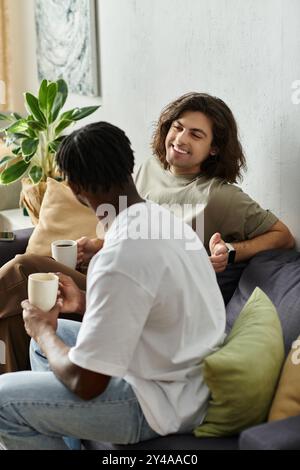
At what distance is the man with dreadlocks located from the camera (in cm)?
168

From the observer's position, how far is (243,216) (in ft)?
8.48

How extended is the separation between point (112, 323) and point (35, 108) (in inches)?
84.9

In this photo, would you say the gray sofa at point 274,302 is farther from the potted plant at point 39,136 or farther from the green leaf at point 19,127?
the green leaf at point 19,127

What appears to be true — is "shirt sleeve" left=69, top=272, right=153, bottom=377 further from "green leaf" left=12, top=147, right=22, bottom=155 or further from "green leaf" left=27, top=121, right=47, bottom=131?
"green leaf" left=12, top=147, right=22, bottom=155

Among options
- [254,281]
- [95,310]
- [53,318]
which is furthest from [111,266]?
[254,281]

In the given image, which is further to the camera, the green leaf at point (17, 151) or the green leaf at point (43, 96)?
the green leaf at point (17, 151)

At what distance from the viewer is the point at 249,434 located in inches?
63.6

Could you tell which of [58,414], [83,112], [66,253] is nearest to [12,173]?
[83,112]

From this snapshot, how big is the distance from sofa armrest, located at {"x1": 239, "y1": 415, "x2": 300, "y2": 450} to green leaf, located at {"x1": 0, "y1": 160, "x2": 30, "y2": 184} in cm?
236

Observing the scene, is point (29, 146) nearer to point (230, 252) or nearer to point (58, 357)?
point (230, 252)

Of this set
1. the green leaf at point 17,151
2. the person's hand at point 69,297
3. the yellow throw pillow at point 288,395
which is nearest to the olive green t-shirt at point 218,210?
the person's hand at point 69,297

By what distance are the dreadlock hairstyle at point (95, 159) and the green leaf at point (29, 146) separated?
1.78 metres

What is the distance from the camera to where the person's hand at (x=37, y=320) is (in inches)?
77.2

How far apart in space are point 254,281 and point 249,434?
87 centimetres
